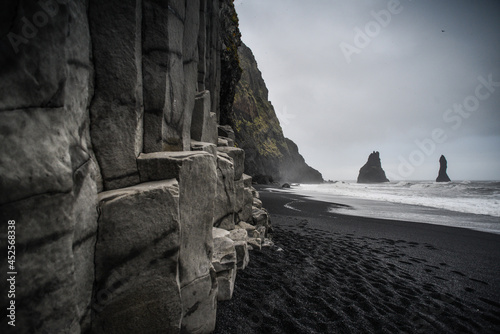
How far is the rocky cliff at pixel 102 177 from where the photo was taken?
1651 mm

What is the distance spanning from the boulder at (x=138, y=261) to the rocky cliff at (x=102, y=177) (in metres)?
0.01

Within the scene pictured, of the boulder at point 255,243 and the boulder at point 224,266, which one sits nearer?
the boulder at point 224,266

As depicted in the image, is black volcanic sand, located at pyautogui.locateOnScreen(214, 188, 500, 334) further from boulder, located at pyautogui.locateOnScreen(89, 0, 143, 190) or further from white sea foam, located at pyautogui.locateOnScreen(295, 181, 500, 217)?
white sea foam, located at pyautogui.locateOnScreen(295, 181, 500, 217)

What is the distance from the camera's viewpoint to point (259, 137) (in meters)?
59.8

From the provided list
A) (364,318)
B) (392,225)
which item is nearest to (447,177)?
(392,225)

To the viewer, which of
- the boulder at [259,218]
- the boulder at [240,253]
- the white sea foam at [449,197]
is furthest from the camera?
the white sea foam at [449,197]

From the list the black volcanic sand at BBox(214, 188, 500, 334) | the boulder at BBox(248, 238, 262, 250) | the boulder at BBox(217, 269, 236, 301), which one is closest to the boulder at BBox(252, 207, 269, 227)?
the black volcanic sand at BBox(214, 188, 500, 334)

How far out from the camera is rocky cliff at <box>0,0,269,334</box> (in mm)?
1651

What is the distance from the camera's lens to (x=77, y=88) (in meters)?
2.17

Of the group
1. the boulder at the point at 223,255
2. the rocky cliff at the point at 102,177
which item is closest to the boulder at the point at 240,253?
the boulder at the point at 223,255

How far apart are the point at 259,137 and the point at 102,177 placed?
190ft

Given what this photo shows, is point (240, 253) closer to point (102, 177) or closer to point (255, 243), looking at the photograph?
point (255, 243)

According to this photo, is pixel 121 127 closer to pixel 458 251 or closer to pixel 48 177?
pixel 48 177

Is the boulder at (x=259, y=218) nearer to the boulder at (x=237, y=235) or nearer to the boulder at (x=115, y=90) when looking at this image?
the boulder at (x=237, y=235)
